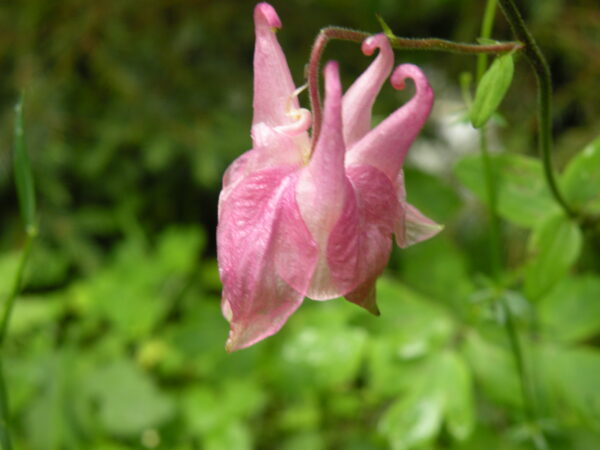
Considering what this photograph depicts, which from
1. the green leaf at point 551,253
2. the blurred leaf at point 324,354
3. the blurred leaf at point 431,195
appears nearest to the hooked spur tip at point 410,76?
the green leaf at point 551,253

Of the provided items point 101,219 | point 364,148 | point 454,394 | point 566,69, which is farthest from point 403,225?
point 101,219

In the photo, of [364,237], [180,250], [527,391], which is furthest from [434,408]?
[180,250]

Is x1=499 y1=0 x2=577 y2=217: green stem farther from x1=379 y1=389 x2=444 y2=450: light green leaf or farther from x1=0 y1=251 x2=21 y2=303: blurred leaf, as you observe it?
x1=0 y1=251 x2=21 y2=303: blurred leaf

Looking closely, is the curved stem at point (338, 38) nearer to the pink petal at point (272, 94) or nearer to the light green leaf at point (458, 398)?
the pink petal at point (272, 94)

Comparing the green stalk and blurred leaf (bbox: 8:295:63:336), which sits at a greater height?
the green stalk

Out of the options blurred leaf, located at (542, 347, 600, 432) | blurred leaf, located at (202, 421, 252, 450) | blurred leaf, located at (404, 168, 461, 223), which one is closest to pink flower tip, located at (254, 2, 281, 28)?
blurred leaf, located at (404, 168, 461, 223)

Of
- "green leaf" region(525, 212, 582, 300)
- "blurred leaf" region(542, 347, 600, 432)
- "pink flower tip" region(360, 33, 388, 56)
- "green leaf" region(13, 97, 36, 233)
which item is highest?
"pink flower tip" region(360, 33, 388, 56)

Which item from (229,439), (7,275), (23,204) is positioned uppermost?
(23,204)

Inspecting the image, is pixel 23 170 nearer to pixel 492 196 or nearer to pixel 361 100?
pixel 361 100
